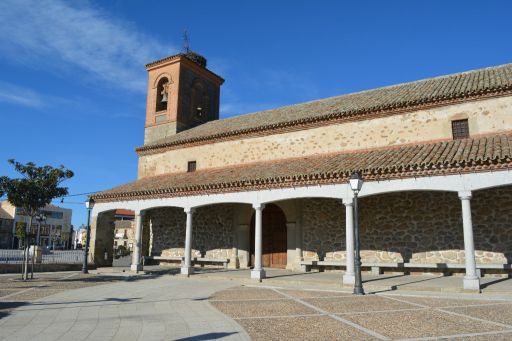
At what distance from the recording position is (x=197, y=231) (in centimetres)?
1825

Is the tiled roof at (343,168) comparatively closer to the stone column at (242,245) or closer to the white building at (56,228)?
the stone column at (242,245)

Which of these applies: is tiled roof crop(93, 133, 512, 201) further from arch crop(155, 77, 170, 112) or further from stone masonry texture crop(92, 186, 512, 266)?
arch crop(155, 77, 170, 112)

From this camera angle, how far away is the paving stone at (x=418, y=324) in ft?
19.2

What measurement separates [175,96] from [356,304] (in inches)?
690

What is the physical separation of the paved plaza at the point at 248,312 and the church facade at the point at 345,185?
60.2 inches

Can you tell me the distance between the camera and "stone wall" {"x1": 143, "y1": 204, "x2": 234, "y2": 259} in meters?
17.4

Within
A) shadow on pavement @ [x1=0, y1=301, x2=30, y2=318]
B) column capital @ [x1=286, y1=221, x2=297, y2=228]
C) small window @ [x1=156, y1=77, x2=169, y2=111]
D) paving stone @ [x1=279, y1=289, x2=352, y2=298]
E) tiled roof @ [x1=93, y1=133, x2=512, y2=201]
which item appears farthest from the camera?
small window @ [x1=156, y1=77, x2=169, y2=111]

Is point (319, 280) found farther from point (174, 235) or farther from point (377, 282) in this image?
point (174, 235)

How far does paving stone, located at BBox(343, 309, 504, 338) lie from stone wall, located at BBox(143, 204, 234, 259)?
1060cm

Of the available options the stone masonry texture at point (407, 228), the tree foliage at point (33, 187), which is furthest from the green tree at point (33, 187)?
the stone masonry texture at point (407, 228)

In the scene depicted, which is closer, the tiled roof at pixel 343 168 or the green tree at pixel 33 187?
the tiled roof at pixel 343 168

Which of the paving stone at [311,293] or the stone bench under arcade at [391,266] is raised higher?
the stone bench under arcade at [391,266]

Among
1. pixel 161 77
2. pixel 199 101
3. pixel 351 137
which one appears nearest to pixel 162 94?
pixel 161 77

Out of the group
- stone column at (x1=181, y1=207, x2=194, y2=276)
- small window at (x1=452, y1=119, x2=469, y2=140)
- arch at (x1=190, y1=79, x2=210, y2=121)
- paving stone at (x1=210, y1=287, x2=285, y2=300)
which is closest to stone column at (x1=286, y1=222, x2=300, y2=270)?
stone column at (x1=181, y1=207, x2=194, y2=276)
